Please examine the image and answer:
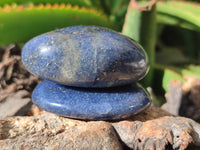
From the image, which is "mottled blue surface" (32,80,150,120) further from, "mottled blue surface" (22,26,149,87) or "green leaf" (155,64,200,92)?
"green leaf" (155,64,200,92)

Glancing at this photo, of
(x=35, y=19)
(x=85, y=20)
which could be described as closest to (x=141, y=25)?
(x=85, y=20)

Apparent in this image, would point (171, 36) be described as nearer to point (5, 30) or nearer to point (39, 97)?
point (5, 30)

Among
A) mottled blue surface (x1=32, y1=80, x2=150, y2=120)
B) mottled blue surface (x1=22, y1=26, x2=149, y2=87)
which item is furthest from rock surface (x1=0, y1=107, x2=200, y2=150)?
mottled blue surface (x1=22, y1=26, x2=149, y2=87)

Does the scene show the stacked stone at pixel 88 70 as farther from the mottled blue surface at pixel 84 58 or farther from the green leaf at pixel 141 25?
the green leaf at pixel 141 25

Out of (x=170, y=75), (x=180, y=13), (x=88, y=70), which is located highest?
(x=180, y=13)

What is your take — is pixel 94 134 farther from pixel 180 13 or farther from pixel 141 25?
pixel 180 13

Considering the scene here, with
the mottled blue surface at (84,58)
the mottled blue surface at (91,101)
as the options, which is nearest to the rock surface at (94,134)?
the mottled blue surface at (91,101)

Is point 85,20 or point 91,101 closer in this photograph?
point 91,101
